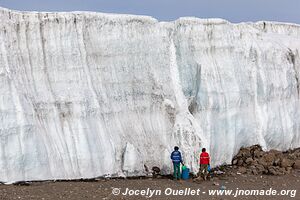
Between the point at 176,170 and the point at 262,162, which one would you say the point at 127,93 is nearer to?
the point at 176,170

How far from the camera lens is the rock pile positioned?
59.4 ft

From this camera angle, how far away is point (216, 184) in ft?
51.9

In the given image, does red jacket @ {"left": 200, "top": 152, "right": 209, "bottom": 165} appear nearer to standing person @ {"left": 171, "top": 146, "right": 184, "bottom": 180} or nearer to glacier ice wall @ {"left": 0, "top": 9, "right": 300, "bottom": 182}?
standing person @ {"left": 171, "top": 146, "right": 184, "bottom": 180}

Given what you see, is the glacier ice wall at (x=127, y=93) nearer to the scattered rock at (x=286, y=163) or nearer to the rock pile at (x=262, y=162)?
the rock pile at (x=262, y=162)

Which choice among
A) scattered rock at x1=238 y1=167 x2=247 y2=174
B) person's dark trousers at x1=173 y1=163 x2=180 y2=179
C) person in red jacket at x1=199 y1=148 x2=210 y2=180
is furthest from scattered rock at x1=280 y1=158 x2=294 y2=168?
person's dark trousers at x1=173 y1=163 x2=180 y2=179

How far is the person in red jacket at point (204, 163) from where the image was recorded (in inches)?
632

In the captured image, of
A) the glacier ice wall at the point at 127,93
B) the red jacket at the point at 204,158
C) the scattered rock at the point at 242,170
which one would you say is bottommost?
the scattered rock at the point at 242,170

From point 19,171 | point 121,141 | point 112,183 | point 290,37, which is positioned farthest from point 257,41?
point 19,171

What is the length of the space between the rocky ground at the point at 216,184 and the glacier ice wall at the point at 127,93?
612 millimetres

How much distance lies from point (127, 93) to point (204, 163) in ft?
10.1

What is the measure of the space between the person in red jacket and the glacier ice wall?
99 cm

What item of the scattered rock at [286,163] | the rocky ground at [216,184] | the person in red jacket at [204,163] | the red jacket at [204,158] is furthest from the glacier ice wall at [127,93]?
the scattered rock at [286,163]

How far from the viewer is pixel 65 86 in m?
15.8

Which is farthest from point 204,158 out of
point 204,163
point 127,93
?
point 127,93
